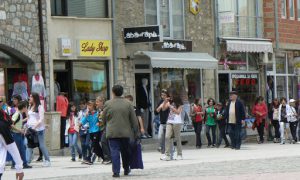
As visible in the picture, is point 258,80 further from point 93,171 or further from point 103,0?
point 93,171

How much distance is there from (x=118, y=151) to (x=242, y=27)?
2168 cm

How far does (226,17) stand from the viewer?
35562mm

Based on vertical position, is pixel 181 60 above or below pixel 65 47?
below

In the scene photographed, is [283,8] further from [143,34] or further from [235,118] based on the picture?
[235,118]

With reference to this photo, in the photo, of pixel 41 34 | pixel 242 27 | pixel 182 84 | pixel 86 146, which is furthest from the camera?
pixel 242 27

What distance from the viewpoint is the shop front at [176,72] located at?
31406mm

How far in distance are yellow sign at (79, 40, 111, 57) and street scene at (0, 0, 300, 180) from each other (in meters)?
0.05

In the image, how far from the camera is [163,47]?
1280 inches

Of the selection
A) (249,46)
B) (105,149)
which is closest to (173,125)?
(105,149)

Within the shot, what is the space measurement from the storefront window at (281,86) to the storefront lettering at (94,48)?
1231cm

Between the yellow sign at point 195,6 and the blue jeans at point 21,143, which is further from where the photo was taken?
the yellow sign at point 195,6

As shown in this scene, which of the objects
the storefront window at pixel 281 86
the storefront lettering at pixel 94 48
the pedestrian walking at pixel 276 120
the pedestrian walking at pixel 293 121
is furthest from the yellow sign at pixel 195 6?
the storefront window at pixel 281 86

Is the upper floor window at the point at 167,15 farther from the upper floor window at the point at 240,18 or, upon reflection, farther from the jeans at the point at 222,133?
the jeans at the point at 222,133

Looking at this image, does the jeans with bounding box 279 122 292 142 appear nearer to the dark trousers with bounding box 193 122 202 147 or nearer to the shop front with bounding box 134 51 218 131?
the shop front with bounding box 134 51 218 131
